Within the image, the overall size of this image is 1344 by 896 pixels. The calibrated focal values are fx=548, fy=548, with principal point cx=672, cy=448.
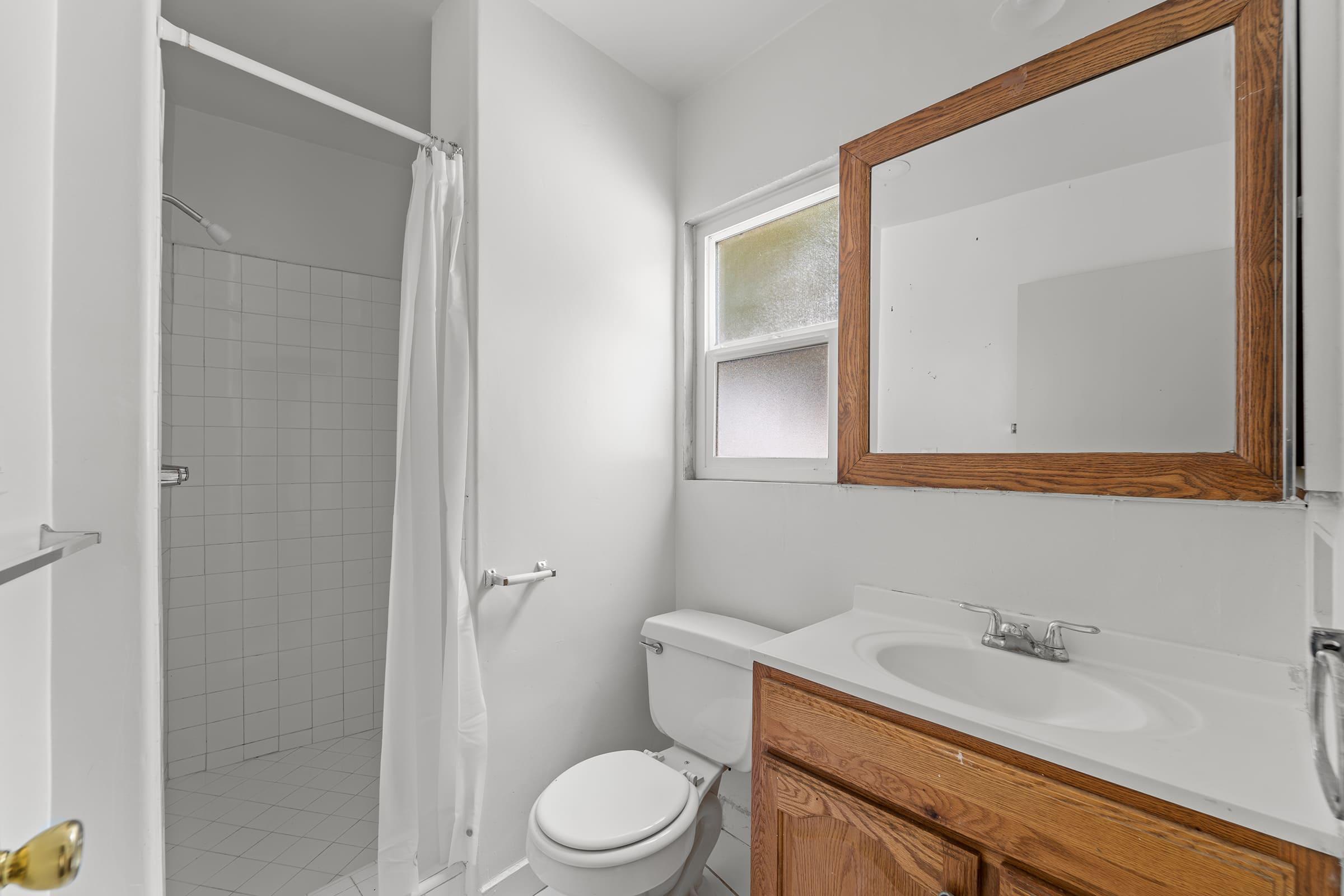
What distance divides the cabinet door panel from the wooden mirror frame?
0.70 m

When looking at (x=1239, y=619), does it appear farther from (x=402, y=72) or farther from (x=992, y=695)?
(x=402, y=72)

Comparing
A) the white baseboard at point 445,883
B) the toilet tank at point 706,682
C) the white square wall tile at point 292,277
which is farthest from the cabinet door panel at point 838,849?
the white square wall tile at point 292,277

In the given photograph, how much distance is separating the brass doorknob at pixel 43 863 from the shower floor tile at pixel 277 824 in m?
1.50

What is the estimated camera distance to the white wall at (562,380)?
1.46 m

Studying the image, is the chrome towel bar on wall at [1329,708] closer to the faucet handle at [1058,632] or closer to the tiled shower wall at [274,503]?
the faucet handle at [1058,632]

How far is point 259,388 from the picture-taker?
7.25 feet

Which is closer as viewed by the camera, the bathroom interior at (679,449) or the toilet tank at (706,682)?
the bathroom interior at (679,449)

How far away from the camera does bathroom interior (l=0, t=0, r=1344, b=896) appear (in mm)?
771

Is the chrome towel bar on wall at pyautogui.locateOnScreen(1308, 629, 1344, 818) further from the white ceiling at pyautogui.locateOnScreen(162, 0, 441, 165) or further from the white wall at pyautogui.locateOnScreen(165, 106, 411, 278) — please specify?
the white wall at pyautogui.locateOnScreen(165, 106, 411, 278)

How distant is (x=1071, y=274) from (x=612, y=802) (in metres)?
1.52

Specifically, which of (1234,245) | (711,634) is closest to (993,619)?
(711,634)

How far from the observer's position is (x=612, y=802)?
50.2 inches

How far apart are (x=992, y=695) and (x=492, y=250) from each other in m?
1.56

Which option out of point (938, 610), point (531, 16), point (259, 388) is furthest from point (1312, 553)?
point (259, 388)
